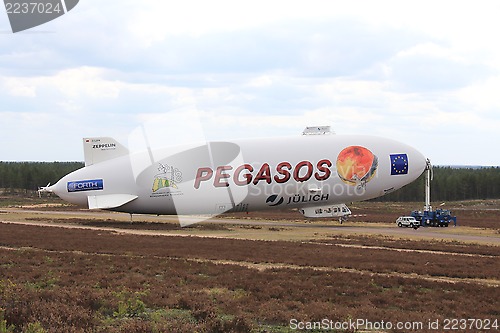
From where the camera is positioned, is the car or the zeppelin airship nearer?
the zeppelin airship

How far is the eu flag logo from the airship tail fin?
2996 cm

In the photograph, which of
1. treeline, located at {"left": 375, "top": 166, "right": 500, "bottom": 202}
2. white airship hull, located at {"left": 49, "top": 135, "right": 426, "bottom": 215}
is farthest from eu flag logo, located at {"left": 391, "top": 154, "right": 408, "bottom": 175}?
treeline, located at {"left": 375, "top": 166, "right": 500, "bottom": 202}

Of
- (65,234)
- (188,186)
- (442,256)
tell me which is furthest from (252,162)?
(442,256)

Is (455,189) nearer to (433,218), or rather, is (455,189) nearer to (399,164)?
(433,218)

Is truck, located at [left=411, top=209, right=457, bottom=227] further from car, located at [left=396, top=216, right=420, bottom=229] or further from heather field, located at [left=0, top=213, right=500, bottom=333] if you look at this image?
heather field, located at [left=0, top=213, right=500, bottom=333]

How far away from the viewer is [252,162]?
62.1 metres

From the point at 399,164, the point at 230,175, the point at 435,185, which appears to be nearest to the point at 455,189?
the point at 435,185

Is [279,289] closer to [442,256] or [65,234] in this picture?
[442,256]

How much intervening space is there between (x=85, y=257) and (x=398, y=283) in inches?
827

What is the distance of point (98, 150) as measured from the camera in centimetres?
6462

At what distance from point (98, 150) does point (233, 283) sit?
124 ft

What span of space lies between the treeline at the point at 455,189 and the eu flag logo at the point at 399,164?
4284 inches

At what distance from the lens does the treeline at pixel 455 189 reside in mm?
174250

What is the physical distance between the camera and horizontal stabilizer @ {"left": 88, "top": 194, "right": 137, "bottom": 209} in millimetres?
62875
